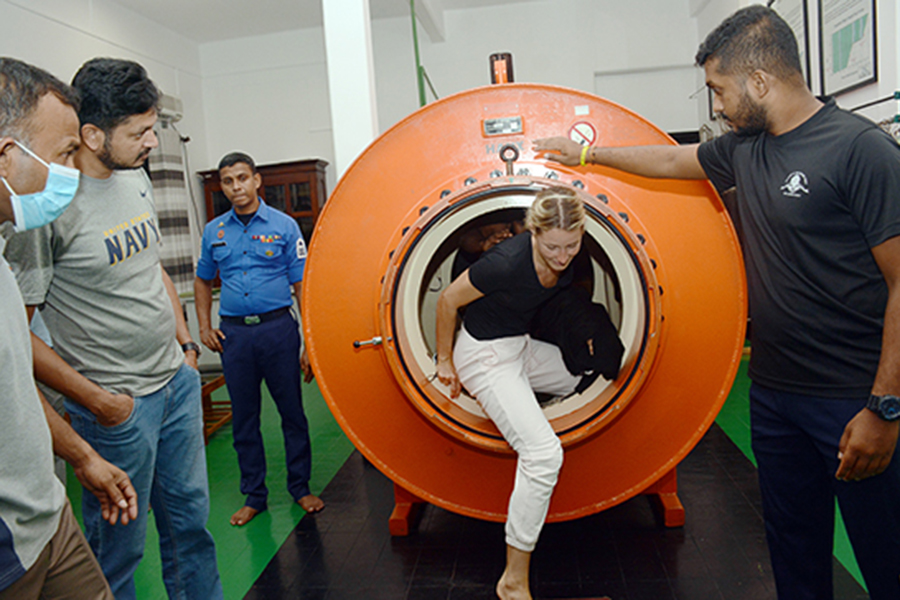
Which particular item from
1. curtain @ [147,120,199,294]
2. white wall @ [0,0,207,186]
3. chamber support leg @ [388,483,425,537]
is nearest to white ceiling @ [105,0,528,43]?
→ white wall @ [0,0,207,186]

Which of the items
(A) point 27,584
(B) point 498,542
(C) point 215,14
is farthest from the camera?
(C) point 215,14

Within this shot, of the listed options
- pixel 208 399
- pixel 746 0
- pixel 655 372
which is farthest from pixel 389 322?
pixel 208 399

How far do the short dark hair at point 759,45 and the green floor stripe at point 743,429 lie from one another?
163 cm

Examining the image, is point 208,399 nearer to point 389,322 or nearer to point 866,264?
point 389,322

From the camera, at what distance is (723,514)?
2.40m

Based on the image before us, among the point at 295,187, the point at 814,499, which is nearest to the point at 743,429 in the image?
the point at 814,499

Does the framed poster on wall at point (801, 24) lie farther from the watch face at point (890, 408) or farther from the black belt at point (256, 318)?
the black belt at point (256, 318)

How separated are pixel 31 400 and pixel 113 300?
56cm

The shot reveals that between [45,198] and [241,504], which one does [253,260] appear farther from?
[45,198]

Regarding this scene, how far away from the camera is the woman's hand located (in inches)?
78.0

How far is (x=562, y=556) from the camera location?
7.17 feet

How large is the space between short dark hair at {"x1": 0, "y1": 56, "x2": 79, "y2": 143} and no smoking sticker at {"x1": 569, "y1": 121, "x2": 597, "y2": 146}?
1.36 metres

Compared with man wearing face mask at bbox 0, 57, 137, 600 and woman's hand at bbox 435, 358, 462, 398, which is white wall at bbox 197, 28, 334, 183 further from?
man wearing face mask at bbox 0, 57, 137, 600

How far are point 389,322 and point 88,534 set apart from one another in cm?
92
